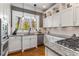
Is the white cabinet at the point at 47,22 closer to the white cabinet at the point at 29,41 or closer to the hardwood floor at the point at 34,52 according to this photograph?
the white cabinet at the point at 29,41

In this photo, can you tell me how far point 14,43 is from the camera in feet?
5.29

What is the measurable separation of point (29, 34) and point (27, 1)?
58cm

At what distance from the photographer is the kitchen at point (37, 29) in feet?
4.75

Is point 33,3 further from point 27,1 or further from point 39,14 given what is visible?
point 39,14

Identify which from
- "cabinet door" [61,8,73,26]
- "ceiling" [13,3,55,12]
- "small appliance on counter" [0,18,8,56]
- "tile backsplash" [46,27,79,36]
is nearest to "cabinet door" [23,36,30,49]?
"small appliance on counter" [0,18,8,56]

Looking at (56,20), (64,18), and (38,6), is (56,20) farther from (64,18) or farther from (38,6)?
(38,6)

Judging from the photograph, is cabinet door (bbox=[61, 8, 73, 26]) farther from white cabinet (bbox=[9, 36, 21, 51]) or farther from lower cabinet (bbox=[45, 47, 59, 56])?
white cabinet (bbox=[9, 36, 21, 51])

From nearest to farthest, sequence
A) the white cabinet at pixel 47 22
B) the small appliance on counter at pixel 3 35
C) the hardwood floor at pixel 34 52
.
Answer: the small appliance on counter at pixel 3 35, the hardwood floor at pixel 34 52, the white cabinet at pixel 47 22

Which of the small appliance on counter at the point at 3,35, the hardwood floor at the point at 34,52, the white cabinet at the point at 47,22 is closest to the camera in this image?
the small appliance on counter at the point at 3,35

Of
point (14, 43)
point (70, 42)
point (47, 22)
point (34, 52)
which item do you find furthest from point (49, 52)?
point (14, 43)

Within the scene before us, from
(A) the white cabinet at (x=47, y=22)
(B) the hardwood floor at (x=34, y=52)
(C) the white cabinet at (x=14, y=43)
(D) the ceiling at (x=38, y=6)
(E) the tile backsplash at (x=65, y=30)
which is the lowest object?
(B) the hardwood floor at (x=34, y=52)

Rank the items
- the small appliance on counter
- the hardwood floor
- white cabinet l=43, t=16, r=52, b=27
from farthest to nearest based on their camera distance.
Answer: white cabinet l=43, t=16, r=52, b=27 < the hardwood floor < the small appliance on counter

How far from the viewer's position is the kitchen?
145 cm

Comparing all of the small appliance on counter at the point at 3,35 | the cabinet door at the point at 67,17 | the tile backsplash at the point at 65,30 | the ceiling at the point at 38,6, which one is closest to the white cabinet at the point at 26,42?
the small appliance on counter at the point at 3,35
